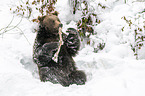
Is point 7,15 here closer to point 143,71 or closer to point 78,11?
point 78,11

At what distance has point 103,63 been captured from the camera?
257cm

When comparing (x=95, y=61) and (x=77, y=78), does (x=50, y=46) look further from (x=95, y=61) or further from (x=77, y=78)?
(x=95, y=61)

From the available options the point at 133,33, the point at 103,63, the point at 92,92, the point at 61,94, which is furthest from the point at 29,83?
the point at 133,33

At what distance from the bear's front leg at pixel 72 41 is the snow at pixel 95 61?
40 cm

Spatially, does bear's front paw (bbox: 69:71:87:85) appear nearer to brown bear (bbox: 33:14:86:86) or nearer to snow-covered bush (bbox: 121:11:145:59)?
brown bear (bbox: 33:14:86:86)

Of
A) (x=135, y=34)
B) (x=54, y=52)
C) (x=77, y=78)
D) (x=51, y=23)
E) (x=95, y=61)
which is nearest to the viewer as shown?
(x=51, y=23)

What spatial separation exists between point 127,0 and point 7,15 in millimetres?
3232

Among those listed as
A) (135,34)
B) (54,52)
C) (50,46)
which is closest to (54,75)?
(54,52)

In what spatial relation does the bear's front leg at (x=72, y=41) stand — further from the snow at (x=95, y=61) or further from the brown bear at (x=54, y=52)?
the snow at (x=95, y=61)

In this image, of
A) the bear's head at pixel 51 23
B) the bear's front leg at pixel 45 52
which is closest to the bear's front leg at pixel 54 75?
the bear's front leg at pixel 45 52

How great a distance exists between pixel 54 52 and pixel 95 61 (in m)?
0.75

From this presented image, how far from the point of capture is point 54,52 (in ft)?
9.06

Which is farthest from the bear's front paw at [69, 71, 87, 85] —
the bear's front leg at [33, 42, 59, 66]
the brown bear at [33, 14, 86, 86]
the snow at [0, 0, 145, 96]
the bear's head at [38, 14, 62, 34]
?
the bear's head at [38, 14, 62, 34]

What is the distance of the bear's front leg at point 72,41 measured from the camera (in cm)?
279
